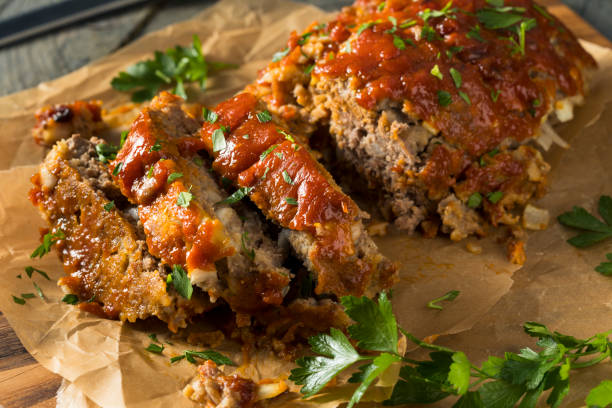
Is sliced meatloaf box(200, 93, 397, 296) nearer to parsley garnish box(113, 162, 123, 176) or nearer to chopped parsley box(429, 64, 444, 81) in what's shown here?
parsley garnish box(113, 162, 123, 176)

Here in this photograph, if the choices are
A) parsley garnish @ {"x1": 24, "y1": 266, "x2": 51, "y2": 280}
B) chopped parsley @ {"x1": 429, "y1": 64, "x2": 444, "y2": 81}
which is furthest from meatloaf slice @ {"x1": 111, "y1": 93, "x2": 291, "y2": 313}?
chopped parsley @ {"x1": 429, "y1": 64, "x2": 444, "y2": 81}

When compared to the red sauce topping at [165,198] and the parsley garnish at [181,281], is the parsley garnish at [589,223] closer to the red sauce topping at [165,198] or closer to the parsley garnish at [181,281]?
the red sauce topping at [165,198]

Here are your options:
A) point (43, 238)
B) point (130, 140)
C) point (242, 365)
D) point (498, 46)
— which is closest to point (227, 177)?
point (130, 140)

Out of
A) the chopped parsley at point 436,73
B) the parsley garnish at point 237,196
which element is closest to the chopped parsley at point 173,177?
the parsley garnish at point 237,196

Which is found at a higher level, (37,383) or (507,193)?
(507,193)

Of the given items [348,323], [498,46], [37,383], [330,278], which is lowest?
[37,383]

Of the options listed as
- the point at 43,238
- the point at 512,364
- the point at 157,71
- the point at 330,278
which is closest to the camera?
the point at 512,364

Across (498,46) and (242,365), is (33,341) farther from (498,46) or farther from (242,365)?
(498,46)
